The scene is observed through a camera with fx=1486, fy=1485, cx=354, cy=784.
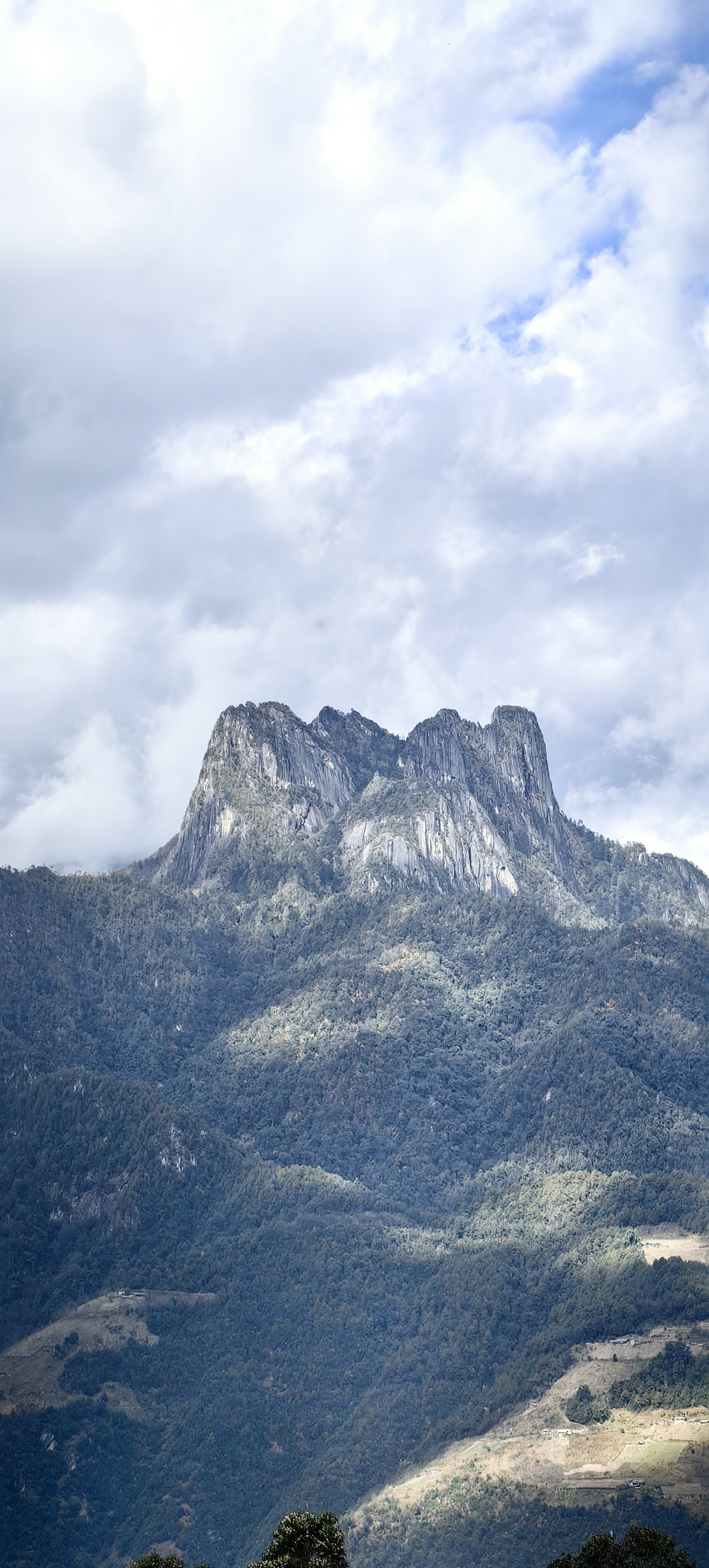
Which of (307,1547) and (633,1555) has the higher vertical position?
(307,1547)

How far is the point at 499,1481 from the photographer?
649 ft

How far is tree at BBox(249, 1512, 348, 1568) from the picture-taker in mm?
92875

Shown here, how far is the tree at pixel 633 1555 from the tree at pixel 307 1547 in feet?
46.0

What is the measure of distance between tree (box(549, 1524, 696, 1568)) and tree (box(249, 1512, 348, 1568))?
14.0m

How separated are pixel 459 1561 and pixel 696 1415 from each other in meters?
37.2

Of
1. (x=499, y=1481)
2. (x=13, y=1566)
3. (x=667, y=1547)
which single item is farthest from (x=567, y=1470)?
(x=667, y=1547)

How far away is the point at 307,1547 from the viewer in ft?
307

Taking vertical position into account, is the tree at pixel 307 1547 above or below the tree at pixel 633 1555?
above

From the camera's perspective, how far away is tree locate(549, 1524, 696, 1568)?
315 feet

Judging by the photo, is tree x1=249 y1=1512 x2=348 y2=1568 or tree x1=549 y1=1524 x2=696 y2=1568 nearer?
tree x1=249 y1=1512 x2=348 y2=1568

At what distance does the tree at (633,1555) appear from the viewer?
315 ft

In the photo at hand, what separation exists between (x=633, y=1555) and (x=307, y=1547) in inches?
864

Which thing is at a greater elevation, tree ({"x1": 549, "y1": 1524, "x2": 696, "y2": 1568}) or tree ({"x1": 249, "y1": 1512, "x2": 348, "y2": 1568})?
tree ({"x1": 249, "y1": 1512, "x2": 348, "y2": 1568})

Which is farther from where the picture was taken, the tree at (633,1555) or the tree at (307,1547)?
the tree at (633,1555)
